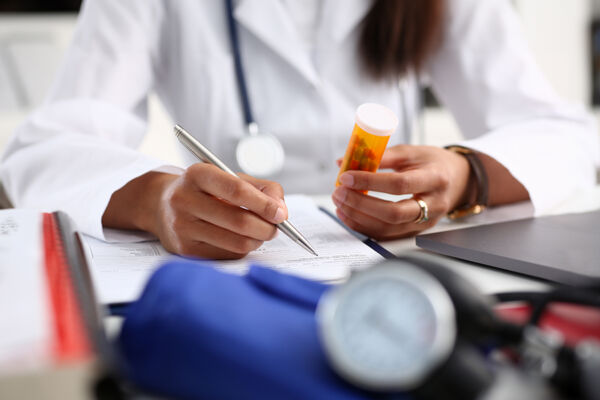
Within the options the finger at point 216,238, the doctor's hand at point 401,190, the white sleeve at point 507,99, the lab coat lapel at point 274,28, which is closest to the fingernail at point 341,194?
the doctor's hand at point 401,190

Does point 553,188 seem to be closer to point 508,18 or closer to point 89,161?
point 508,18

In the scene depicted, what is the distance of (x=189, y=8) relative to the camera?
0.89 meters

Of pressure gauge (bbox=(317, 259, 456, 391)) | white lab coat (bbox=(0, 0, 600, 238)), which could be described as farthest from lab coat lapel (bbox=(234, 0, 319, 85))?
pressure gauge (bbox=(317, 259, 456, 391))

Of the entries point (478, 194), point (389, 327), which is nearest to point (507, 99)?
point (478, 194)

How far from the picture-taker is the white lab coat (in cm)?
78

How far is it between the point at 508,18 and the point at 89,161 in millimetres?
742

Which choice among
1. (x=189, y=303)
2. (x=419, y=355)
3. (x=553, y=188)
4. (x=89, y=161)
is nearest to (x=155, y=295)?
(x=189, y=303)

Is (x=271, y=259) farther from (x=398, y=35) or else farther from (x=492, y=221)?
(x=398, y=35)

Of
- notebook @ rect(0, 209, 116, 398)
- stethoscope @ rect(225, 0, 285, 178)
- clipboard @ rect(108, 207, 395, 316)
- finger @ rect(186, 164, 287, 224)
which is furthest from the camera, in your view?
stethoscope @ rect(225, 0, 285, 178)

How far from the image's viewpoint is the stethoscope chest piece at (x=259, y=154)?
2.83ft

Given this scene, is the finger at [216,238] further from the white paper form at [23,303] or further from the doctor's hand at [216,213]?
the white paper form at [23,303]

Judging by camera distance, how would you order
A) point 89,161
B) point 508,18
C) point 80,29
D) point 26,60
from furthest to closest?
point 26,60, point 508,18, point 80,29, point 89,161

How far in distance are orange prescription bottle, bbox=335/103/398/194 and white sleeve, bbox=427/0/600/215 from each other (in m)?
0.22

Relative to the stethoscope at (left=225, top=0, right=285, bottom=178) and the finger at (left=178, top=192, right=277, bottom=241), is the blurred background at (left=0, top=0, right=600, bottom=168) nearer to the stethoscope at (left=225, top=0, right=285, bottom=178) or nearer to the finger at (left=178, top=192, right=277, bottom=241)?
the stethoscope at (left=225, top=0, right=285, bottom=178)
